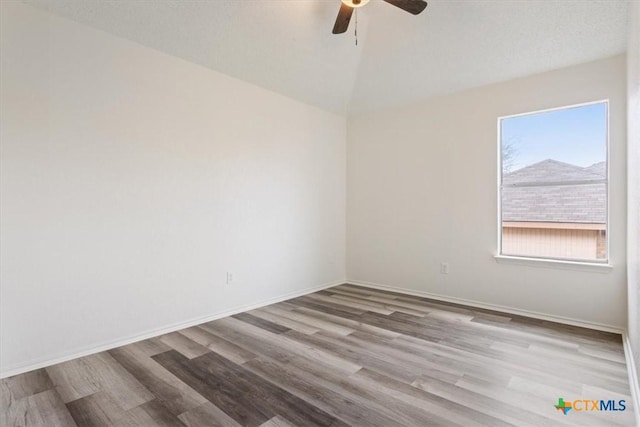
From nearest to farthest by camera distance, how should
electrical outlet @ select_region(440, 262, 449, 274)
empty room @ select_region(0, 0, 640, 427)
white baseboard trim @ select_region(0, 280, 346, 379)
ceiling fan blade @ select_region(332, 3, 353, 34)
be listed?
empty room @ select_region(0, 0, 640, 427)
white baseboard trim @ select_region(0, 280, 346, 379)
ceiling fan blade @ select_region(332, 3, 353, 34)
electrical outlet @ select_region(440, 262, 449, 274)

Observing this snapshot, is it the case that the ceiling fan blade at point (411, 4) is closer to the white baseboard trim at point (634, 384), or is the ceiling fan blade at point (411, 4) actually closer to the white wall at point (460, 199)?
the white wall at point (460, 199)

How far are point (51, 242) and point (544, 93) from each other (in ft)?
15.9

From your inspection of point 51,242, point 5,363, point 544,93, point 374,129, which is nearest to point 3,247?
point 51,242

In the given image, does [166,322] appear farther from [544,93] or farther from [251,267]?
[544,93]

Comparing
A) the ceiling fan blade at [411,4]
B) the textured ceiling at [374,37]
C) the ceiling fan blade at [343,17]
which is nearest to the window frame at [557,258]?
the textured ceiling at [374,37]

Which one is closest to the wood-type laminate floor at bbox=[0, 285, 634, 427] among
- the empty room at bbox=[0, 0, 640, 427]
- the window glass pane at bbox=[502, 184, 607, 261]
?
the empty room at bbox=[0, 0, 640, 427]

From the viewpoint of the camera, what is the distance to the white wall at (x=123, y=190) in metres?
2.40

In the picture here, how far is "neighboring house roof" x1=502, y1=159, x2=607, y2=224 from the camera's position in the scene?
3.30 meters

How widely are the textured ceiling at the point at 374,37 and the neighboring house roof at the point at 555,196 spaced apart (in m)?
1.07

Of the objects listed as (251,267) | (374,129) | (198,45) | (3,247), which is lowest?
(251,267)

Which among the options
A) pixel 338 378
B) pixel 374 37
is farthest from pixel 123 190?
pixel 374 37

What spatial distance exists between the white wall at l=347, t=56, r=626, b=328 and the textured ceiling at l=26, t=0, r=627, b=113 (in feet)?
0.85

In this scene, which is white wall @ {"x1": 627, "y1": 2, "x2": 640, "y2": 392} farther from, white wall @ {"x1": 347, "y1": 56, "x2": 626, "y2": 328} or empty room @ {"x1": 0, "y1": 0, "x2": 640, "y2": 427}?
white wall @ {"x1": 347, "y1": 56, "x2": 626, "y2": 328}

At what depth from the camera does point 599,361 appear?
2512 mm
